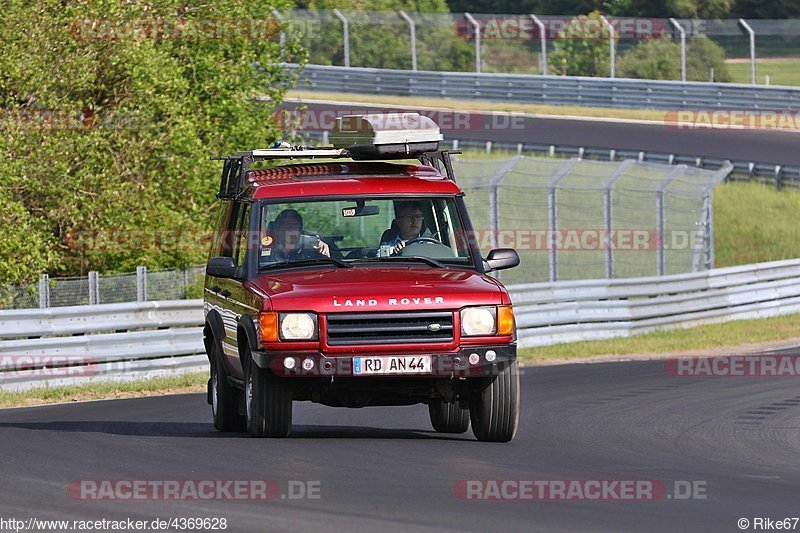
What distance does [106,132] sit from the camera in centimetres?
2311

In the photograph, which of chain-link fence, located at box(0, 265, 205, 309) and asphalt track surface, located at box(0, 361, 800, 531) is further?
chain-link fence, located at box(0, 265, 205, 309)

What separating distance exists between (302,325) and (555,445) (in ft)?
7.20

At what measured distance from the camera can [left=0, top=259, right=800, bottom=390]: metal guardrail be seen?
1762 centimetres

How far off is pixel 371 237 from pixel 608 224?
1481 cm

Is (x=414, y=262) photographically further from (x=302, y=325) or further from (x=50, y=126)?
(x=50, y=126)

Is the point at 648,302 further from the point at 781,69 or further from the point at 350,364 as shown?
the point at 781,69

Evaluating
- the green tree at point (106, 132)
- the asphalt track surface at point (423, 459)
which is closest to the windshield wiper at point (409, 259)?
the asphalt track surface at point (423, 459)

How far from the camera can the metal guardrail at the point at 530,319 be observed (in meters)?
17.6

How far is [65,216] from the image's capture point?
882 inches

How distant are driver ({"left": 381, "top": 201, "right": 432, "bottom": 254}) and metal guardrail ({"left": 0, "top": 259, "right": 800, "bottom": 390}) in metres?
7.11

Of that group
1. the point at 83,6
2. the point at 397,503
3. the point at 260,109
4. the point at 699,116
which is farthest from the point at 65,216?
the point at 699,116

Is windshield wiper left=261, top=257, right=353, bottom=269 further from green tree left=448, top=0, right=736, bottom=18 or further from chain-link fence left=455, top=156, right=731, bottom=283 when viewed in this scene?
green tree left=448, top=0, right=736, bottom=18

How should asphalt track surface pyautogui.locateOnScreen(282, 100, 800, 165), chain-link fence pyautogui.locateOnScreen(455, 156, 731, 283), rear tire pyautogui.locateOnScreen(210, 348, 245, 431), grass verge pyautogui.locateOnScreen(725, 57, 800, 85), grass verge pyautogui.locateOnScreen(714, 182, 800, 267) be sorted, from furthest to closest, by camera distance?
grass verge pyautogui.locateOnScreen(725, 57, 800, 85) → asphalt track surface pyautogui.locateOnScreen(282, 100, 800, 165) → grass verge pyautogui.locateOnScreen(714, 182, 800, 267) → chain-link fence pyautogui.locateOnScreen(455, 156, 731, 283) → rear tire pyautogui.locateOnScreen(210, 348, 245, 431)

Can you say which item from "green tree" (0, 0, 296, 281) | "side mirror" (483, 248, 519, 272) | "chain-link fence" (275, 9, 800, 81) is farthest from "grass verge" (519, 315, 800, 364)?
"chain-link fence" (275, 9, 800, 81)
